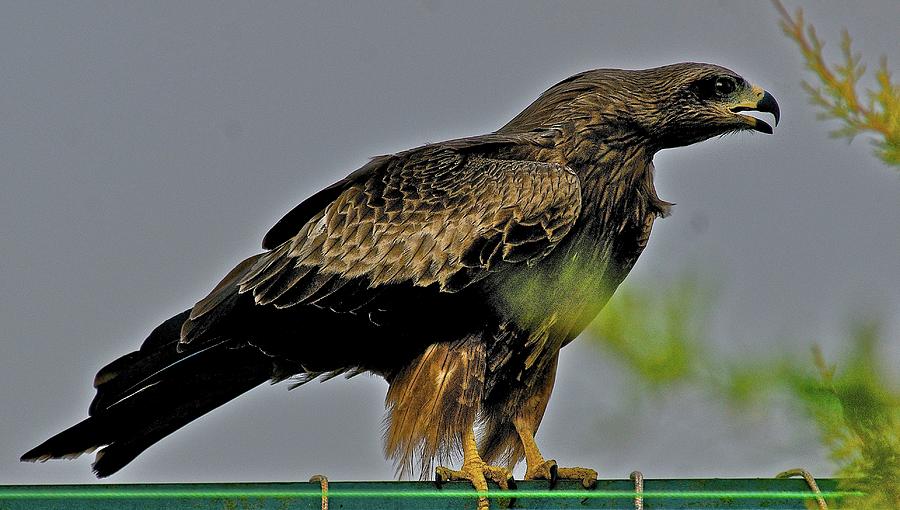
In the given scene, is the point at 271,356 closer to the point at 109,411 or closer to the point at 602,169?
the point at 109,411

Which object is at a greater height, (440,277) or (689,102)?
(689,102)

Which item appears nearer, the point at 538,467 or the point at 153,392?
the point at 153,392

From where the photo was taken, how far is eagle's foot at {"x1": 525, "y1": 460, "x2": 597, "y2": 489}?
442 centimetres

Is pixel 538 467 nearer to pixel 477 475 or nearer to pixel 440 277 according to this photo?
pixel 477 475

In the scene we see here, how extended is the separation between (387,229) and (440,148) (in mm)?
504

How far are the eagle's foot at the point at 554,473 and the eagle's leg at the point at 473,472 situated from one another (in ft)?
0.77

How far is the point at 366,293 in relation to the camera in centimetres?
472

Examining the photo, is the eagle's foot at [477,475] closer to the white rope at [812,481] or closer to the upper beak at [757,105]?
the upper beak at [757,105]

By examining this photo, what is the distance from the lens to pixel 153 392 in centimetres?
471

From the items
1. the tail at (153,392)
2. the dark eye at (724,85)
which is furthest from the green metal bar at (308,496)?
the dark eye at (724,85)

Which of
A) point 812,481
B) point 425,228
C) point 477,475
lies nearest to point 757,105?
point 425,228

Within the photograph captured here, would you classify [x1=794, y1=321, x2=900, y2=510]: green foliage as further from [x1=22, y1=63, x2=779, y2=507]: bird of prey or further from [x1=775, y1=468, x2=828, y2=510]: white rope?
[x1=22, y1=63, x2=779, y2=507]: bird of prey

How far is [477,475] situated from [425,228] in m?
1.06

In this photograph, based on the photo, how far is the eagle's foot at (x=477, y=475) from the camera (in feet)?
14.3
